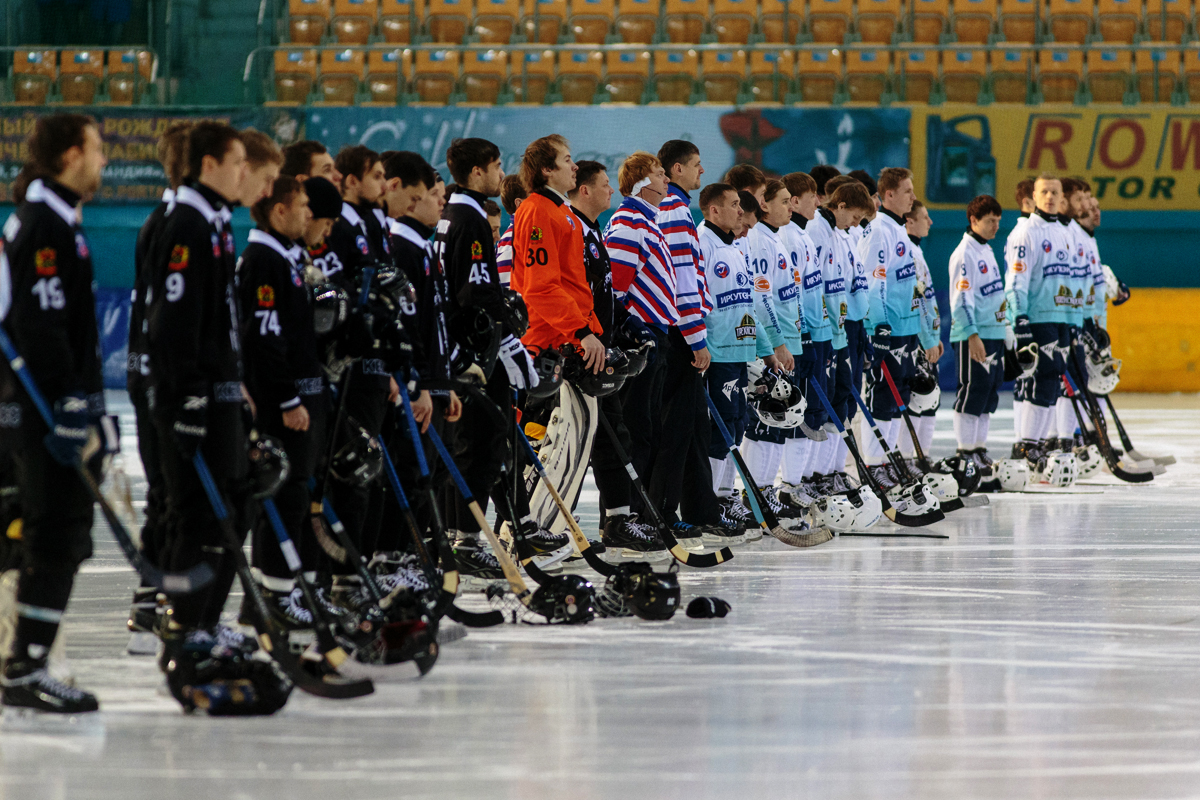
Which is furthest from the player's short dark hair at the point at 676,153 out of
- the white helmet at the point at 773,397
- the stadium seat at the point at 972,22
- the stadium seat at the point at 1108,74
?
the stadium seat at the point at 972,22

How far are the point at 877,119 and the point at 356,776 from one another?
13297 mm

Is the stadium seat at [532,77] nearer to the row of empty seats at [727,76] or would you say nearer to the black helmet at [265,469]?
the row of empty seats at [727,76]

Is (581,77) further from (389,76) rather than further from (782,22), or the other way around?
(782,22)

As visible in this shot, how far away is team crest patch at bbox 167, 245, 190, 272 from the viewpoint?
3742 millimetres

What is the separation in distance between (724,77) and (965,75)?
2681mm

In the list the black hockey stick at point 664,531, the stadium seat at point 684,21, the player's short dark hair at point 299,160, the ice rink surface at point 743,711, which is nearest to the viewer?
the ice rink surface at point 743,711

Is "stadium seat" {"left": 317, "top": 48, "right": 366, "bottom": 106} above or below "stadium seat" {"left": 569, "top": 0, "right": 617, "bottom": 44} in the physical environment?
below

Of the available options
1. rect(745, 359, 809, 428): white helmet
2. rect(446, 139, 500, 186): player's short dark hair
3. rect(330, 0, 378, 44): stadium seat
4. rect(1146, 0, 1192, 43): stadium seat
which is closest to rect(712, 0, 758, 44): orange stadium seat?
rect(330, 0, 378, 44): stadium seat

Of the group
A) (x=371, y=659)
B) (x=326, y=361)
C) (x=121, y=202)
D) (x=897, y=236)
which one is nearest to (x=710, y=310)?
(x=897, y=236)

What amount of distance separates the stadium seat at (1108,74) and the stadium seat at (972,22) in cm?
127

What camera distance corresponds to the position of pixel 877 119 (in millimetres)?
15523

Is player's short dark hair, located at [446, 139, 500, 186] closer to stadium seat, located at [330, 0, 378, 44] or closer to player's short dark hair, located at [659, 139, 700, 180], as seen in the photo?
player's short dark hair, located at [659, 139, 700, 180]

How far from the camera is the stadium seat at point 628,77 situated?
52.3 feet

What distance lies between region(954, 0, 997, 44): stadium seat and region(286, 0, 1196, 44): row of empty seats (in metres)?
0.01
